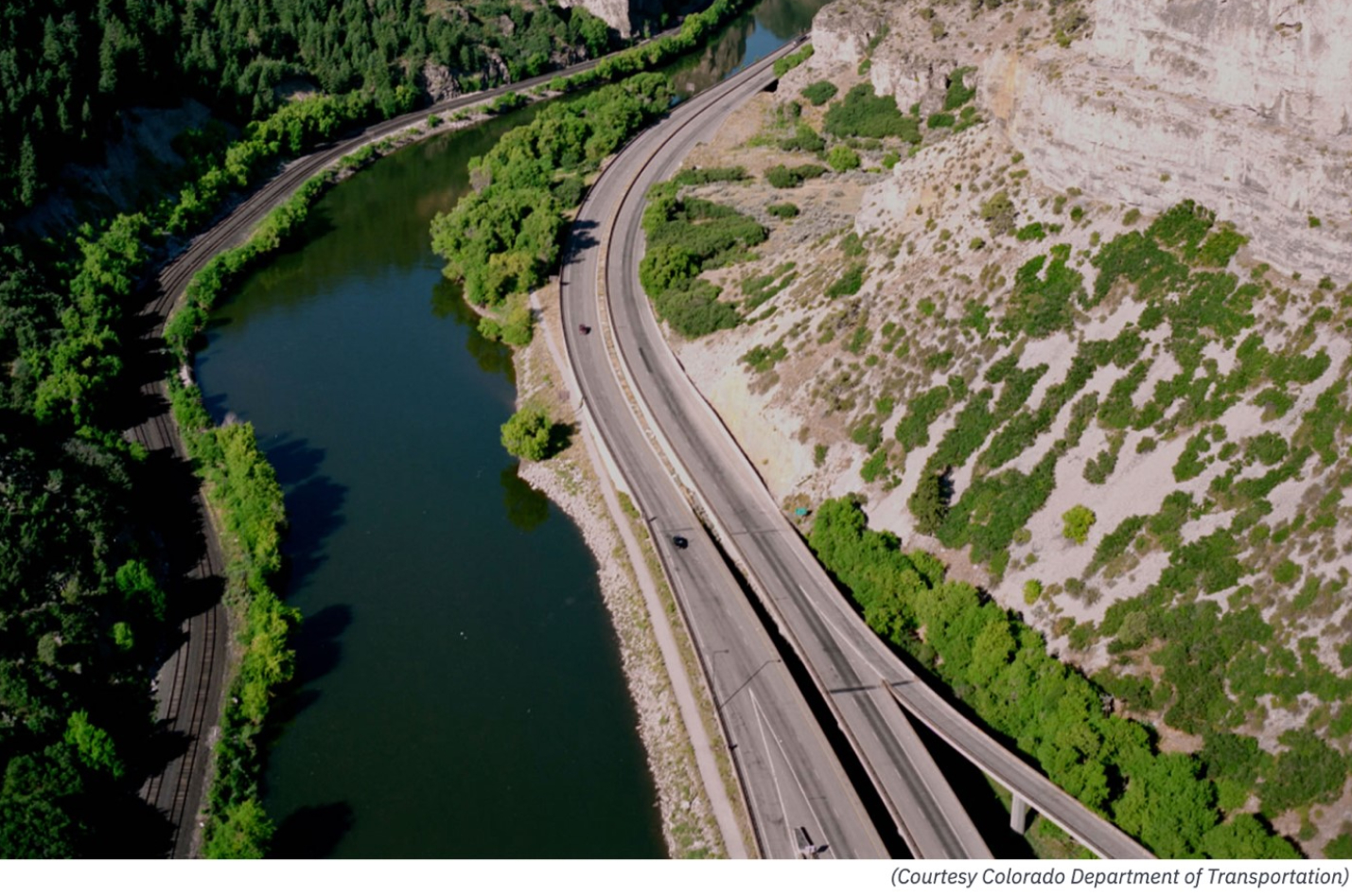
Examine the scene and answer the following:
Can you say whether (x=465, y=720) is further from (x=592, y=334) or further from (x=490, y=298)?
(x=490, y=298)

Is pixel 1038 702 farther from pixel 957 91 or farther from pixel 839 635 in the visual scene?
pixel 957 91

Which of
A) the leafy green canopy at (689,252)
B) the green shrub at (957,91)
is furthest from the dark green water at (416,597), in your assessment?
the green shrub at (957,91)

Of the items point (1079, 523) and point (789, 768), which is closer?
point (789, 768)

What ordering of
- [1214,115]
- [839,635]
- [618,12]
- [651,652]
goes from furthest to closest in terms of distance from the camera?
[618,12] → [651,652] → [839,635] → [1214,115]

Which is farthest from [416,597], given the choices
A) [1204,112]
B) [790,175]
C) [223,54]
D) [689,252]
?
[223,54]

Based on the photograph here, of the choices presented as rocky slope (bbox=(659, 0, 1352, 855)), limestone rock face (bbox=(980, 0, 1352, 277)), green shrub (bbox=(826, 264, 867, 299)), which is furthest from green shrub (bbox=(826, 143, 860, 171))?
limestone rock face (bbox=(980, 0, 1352, 277))

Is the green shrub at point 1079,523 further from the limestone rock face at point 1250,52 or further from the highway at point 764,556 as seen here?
the limestone rock face at point 1250,52
